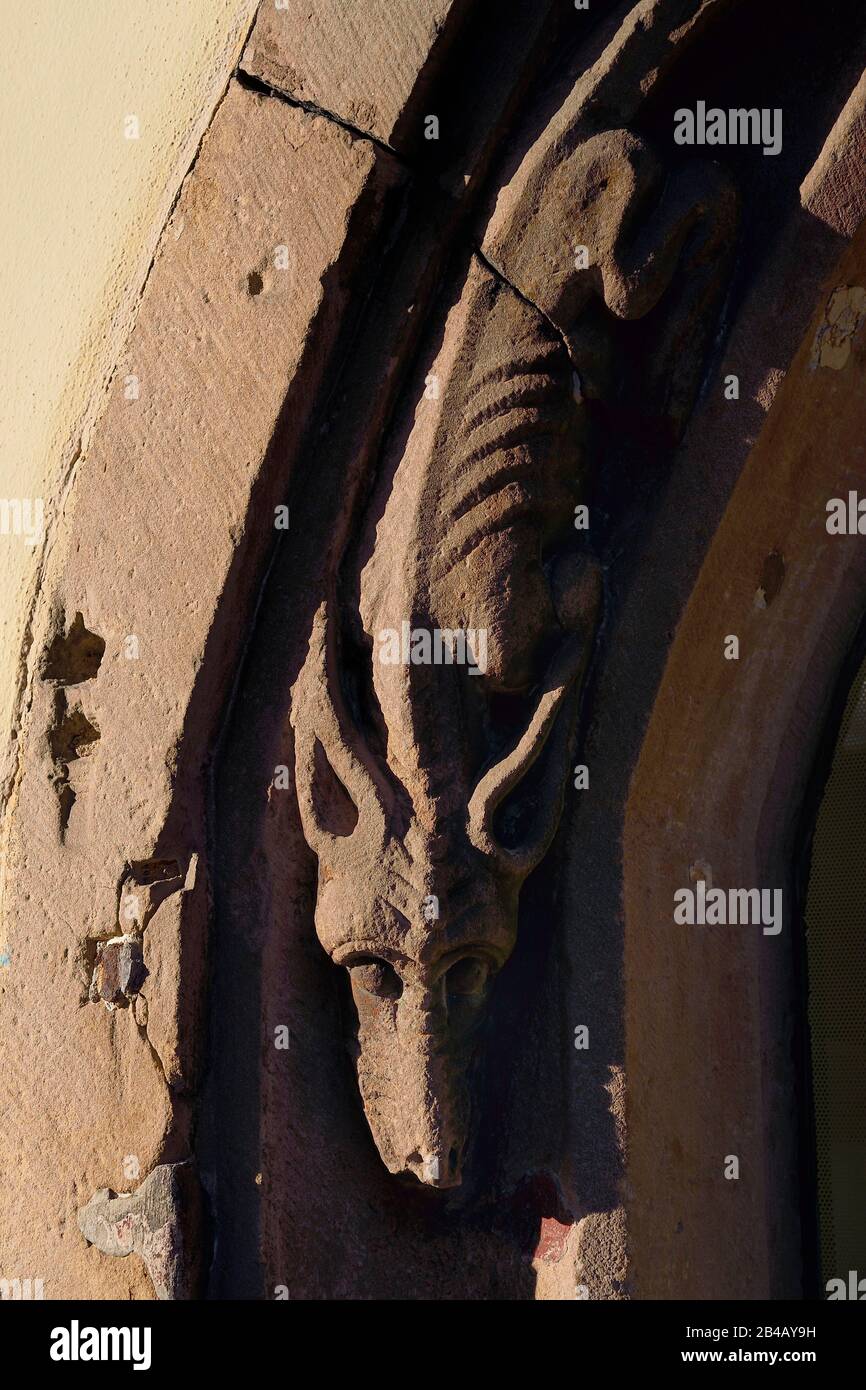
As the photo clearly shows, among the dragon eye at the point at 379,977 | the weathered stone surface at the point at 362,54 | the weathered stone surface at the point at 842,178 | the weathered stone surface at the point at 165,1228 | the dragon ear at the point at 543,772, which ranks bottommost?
the weathered stone surface at the point at 165,1228

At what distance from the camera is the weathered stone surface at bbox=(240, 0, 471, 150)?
2.07m

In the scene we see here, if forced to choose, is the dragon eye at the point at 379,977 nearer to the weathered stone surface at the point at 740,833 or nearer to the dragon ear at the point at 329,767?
the dragon ear at the point at 329,767

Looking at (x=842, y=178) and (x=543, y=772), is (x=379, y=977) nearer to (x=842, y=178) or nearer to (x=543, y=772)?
(x=543, y=772)

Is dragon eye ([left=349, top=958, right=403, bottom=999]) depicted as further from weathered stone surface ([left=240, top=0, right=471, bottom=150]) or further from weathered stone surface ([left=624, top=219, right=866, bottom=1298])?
weathered stone surface ([left=240, top=0, right=471, bottom=150])

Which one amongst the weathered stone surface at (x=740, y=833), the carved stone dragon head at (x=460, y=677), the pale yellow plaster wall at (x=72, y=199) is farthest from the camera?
the pale yellow plaster wall at (x=72, y=199)

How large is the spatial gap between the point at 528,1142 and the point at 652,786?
1.82ft

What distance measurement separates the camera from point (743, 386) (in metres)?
2.16

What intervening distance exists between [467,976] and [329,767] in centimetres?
36

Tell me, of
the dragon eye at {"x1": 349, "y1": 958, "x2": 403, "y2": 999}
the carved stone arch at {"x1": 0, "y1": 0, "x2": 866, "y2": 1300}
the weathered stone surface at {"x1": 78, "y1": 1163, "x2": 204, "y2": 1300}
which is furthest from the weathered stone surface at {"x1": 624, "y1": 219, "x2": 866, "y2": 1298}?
the weathered stone surface at {"x1": 78, "y1": 1163, "x2": 204, "y2": 1300}

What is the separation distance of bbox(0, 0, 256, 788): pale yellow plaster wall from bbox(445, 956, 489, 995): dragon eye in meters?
0.80

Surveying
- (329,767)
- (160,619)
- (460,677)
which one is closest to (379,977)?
(329,767)

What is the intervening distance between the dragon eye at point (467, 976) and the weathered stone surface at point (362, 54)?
3.80ft

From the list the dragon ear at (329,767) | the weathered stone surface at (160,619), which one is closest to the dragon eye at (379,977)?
the dragon ear at (329,767)

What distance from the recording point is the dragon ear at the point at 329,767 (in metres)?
2.07
